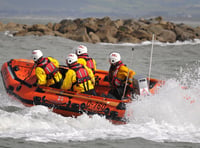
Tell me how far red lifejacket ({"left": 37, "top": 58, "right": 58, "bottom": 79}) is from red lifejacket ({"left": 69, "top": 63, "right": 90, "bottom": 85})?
0.68m

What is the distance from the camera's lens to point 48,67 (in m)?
7.51

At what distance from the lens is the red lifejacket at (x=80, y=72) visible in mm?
6969

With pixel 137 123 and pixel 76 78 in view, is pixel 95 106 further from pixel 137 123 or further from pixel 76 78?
pixel 137 123

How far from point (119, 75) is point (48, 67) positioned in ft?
4.78

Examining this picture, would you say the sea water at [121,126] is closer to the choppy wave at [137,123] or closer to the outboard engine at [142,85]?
the choppy wave at [137,123]

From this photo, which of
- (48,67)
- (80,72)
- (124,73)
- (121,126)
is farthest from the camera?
(48,67)

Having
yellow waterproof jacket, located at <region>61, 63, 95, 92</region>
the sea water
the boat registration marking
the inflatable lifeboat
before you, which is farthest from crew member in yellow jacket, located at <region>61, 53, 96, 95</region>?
the sea water

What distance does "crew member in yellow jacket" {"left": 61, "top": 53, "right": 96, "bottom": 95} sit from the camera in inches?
275

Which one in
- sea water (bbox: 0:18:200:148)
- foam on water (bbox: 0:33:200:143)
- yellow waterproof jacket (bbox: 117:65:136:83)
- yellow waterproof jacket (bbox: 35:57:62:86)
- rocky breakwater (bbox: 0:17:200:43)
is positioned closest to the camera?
sea water (bbox: 0:18:200:148)

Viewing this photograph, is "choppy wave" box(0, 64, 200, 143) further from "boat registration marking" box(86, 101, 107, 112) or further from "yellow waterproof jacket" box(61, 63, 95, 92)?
"yellow waterproof jacket" box(61, 63, 95, 92)

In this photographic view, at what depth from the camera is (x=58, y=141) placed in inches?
228

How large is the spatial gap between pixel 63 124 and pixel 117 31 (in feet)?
59.8

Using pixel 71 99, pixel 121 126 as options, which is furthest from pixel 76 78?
pixel 121 126

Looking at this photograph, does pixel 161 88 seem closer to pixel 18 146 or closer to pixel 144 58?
pixel 18 146
